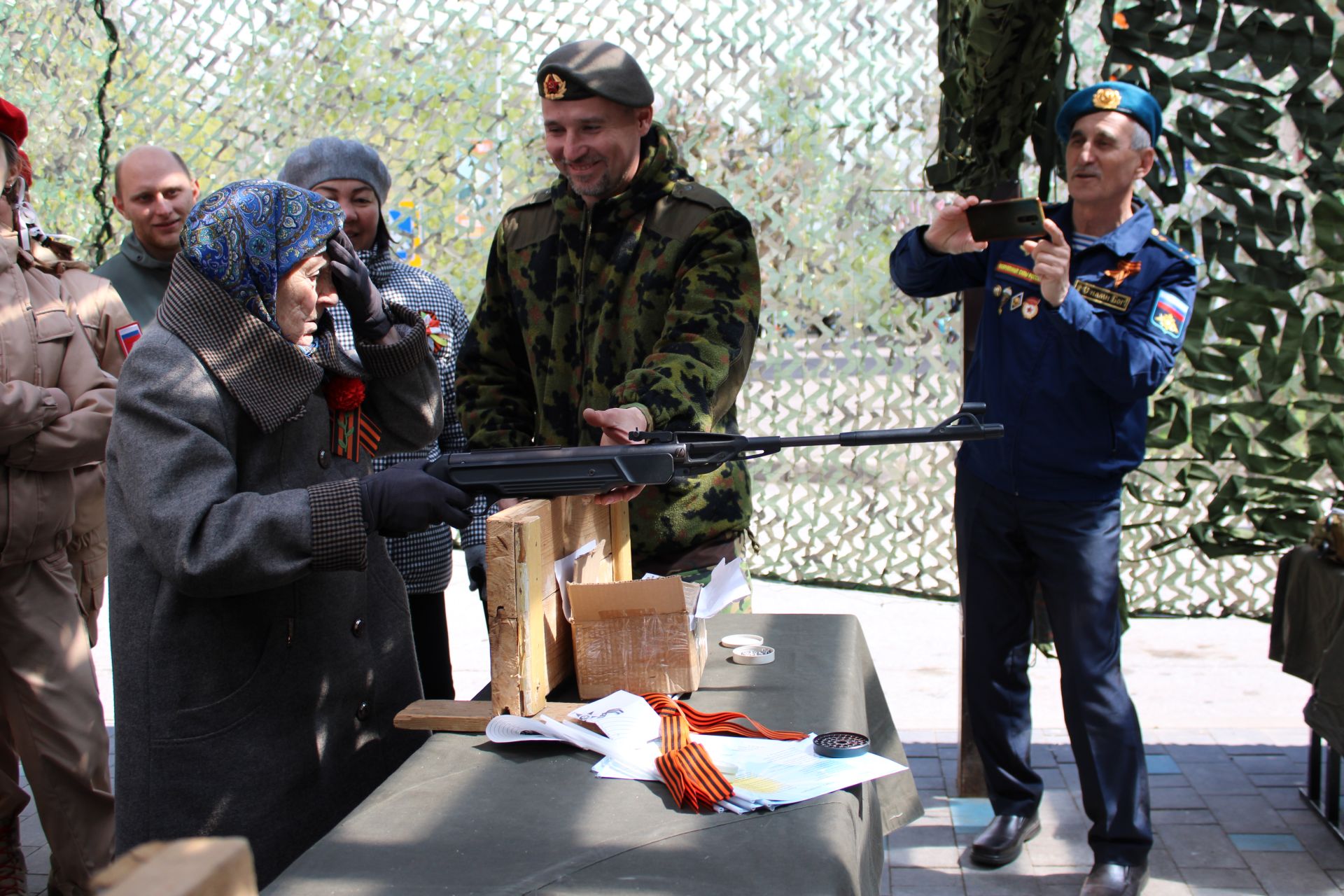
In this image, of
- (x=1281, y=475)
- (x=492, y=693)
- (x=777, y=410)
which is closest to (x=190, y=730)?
(x=492, y=693)

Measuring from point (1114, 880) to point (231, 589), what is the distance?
2.24 meters

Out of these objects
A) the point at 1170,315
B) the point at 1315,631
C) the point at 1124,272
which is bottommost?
the point at 1315,631

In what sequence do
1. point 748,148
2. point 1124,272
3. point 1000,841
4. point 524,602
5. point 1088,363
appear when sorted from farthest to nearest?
point 748,148, point 1000,841, point 1124,272, point 1088,363, point 524,602

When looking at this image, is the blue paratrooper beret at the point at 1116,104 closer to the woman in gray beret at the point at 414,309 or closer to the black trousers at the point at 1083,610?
the black trousers at the point at 1083,610

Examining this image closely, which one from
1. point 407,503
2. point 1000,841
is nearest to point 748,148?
point 1000,841

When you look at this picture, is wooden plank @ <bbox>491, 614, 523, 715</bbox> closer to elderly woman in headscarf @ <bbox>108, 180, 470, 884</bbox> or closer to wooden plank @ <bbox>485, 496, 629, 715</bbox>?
wooden plank @ <bbox>485, 496, 629, 715</bbox>

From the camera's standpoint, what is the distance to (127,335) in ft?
10.3

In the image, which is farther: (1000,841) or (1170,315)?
(1000,841)

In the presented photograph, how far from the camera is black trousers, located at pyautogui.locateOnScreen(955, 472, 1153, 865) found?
2.85 meters

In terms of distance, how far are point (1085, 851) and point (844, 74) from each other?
3391 millimetres

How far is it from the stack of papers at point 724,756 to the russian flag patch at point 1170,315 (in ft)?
5.06

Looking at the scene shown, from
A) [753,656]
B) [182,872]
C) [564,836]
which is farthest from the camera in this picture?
[753,656]

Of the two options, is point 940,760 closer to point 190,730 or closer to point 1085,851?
point 1085,851

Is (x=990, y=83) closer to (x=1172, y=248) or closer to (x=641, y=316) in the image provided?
(x=1172, y=248)
